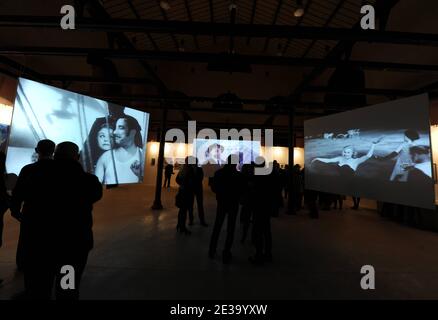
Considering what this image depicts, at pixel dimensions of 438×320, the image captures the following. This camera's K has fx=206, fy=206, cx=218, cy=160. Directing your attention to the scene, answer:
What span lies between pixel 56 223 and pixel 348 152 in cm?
425

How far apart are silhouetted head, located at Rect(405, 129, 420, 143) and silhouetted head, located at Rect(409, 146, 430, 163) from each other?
0.42 feet

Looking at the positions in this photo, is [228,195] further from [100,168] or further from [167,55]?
[167,55]

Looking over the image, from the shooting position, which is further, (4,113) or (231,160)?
(4,113)

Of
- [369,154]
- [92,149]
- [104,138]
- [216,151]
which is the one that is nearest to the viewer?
[92,149]

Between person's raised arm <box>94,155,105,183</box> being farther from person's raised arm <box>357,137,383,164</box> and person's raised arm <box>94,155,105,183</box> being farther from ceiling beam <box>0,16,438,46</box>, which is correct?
person's raised arm <box>357,137,383,164</box>

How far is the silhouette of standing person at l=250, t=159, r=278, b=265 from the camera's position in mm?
3143

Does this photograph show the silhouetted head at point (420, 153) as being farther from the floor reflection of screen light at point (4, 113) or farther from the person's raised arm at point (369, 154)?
the floor reflection of screen light at point (4, 113)

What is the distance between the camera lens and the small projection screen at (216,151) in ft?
33.0

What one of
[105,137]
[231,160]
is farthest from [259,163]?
[105,137]

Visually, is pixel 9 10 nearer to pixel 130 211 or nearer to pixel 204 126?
pixel 130 211

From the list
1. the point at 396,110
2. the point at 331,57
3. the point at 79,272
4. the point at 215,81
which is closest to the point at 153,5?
the point at 215,81

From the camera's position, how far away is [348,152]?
3.72 meters

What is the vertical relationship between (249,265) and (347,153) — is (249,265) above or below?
below

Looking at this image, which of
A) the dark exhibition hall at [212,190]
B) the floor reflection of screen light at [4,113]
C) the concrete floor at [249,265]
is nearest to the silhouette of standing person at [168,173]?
the dark exhibition hall at [212,190]
